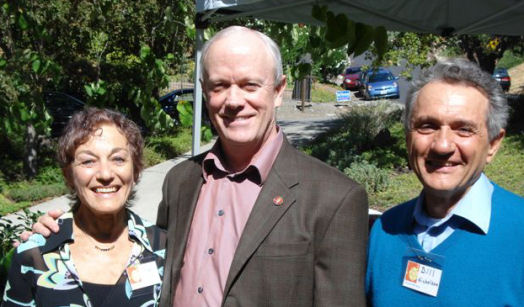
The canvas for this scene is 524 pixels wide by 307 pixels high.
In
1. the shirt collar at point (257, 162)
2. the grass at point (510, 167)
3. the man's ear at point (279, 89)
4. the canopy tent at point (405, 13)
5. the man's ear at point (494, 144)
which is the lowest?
the grass at point (510, 167)

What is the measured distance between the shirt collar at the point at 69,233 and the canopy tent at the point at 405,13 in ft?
7.08

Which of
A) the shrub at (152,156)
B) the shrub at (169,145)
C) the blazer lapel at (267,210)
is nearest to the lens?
the blazer lapel at (267,210)

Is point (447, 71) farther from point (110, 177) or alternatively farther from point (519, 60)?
point (519, 60)

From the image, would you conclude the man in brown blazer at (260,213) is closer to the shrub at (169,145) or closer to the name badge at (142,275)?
the name badge at (142,275)

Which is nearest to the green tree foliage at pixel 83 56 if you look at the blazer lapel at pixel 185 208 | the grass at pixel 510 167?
the blazer lapel at pixel 185 208

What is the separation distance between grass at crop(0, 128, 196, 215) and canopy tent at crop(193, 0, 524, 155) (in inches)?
147

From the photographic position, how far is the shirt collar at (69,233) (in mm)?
2035

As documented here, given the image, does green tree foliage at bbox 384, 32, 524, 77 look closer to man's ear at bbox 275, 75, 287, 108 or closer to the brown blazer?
man's ear at bbox 275, 75, 287, 108

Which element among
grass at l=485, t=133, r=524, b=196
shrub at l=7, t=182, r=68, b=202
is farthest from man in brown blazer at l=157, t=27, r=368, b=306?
shrub at l=7, t=182, r=68, b=202

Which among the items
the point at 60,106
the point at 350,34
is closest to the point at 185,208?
the point at 350,34

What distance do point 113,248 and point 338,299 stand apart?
0.98m

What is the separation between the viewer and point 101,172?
2.05m

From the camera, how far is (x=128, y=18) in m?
11.1

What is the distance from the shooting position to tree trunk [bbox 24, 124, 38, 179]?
32.9 ft
